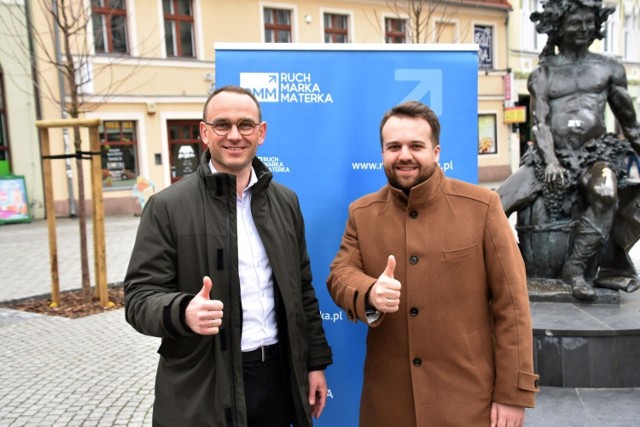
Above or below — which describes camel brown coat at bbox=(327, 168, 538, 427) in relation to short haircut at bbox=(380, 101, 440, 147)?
below

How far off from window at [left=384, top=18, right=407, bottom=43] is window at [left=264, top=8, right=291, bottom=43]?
399 cm

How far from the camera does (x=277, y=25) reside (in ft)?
Answer: 66.1

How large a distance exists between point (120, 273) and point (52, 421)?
5355mm

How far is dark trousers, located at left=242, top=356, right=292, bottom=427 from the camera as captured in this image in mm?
2182

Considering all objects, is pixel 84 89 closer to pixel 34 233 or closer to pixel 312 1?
pixel 34 233

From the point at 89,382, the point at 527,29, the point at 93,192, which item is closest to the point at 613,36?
the point at 527,29

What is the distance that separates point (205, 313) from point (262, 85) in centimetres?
154

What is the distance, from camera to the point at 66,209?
54.6 feet

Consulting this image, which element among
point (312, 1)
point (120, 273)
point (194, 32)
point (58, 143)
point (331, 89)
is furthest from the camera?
point (312, 1)

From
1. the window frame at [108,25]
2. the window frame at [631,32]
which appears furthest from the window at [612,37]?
the window frame at [108,25]

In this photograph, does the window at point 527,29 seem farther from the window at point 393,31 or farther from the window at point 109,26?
the window at point 109,26

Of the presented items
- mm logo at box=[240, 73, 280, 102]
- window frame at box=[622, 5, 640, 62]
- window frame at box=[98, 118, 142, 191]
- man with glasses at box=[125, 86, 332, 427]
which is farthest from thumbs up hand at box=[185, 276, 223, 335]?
window frame at box=[622, 5, 640, 62]

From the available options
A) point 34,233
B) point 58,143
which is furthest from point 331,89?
point 58,143

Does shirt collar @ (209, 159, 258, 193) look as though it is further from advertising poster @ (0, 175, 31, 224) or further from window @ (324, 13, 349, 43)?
window @ (324, 13, 349, 43)
